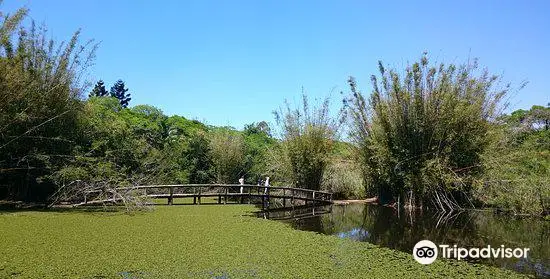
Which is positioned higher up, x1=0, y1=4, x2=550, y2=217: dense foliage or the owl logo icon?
x1=0, y1=4, x2=550, y2=217: dense foliage

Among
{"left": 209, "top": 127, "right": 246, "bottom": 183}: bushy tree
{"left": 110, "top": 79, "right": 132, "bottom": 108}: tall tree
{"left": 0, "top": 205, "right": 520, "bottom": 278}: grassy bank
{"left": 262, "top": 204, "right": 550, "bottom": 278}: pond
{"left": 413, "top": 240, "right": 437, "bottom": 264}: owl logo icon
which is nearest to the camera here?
{"left": 0, "top": 205, "right": 520, "bottom": 278}: grassy bank

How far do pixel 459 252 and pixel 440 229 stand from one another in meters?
2.16

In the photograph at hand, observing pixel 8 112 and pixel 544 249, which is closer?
pixel 544 249

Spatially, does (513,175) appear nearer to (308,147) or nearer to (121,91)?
(308,147)

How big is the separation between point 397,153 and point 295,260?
740 centimetres

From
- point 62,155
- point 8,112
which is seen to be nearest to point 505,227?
point 62,155

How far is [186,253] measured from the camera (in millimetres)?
5605

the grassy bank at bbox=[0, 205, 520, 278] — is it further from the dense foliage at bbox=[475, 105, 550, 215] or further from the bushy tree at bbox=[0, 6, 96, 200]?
the dense foliage at bbox=[475, 105, 550, 215]

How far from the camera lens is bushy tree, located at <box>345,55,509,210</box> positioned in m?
11.4

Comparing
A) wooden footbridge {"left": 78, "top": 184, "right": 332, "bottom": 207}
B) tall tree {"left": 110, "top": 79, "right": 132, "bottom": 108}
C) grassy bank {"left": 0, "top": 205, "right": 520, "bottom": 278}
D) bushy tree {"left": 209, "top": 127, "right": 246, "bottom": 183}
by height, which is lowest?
grassy bank {"left": 0, "top": 205, "right": 520, "bottom": 278}

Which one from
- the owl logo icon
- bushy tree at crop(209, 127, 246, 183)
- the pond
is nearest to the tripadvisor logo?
the owl logo icon

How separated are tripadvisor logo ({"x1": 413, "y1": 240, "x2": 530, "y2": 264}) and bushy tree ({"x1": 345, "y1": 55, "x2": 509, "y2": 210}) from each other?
16.2ft

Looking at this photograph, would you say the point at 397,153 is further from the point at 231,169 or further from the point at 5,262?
the point at 5,262

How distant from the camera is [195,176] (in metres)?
18.5
